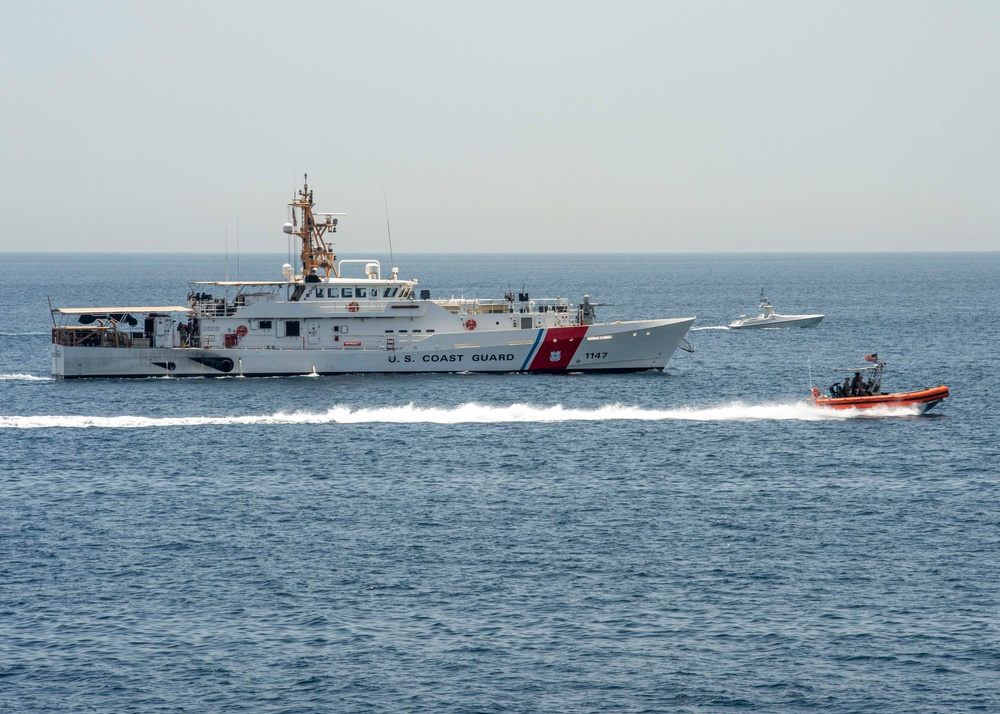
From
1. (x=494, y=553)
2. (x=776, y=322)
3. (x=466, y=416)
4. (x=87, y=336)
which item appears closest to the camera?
(x=494, y=553)

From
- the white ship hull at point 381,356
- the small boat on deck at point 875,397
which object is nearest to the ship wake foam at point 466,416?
the small boat on deck at point 875,397

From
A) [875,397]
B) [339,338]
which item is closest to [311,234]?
[339,338]

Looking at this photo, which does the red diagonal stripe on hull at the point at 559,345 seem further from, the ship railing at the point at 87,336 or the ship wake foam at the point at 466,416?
the ship railing at the point at 87,336

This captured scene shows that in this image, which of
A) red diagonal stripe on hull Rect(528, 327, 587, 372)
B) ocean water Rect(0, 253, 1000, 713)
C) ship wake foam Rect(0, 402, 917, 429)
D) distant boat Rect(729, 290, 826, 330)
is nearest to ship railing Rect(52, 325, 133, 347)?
ocean water Rect(0, 253, 1000, 713)

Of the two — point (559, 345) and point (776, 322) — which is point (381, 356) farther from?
point (776, 322)

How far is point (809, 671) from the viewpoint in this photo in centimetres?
2961

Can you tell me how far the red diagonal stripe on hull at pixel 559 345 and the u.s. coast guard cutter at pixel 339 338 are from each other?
0.23 feet

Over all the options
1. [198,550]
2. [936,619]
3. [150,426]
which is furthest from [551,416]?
[936,619]

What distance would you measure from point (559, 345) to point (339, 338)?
15.5 meters

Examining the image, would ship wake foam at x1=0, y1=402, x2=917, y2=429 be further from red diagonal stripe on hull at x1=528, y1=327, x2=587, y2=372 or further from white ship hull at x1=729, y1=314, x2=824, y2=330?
white ship hull at x1=729, y1=314, x2=824, y2=330

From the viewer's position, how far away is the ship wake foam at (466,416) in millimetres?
62094

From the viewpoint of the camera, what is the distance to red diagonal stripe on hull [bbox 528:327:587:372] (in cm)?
7794

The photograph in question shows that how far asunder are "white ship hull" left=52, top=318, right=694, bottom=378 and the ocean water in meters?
6.58

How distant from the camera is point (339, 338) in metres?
77.9
